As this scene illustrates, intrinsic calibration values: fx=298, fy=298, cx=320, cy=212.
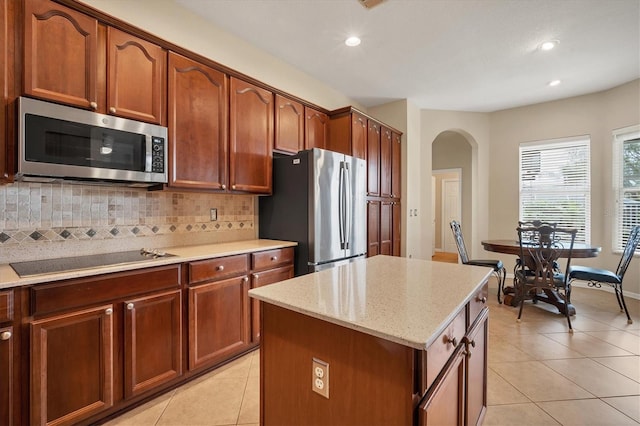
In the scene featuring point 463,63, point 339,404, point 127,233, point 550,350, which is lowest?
point 550,350

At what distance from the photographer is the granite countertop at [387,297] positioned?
852mm

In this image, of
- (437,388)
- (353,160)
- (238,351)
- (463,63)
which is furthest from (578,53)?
(238,351)

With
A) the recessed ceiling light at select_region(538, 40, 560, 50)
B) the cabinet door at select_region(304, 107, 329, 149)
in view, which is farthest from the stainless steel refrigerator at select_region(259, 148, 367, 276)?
the recessed ceiling light at select_region(538, 40, 560, 50)

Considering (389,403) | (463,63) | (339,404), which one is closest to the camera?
(389,403)

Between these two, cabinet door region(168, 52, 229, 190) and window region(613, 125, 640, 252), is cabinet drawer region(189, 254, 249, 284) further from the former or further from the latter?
window region(613, 125, 640, 252)

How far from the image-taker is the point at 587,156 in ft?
14.7

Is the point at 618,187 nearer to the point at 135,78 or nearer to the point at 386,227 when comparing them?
the point at 386,227

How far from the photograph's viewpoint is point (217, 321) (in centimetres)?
215

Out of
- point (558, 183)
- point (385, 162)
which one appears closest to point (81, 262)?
point (385, 162)

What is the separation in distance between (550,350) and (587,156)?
11.5 feet

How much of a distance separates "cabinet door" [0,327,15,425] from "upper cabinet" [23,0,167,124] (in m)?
1.19

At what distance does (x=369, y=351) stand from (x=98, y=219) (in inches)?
81.5

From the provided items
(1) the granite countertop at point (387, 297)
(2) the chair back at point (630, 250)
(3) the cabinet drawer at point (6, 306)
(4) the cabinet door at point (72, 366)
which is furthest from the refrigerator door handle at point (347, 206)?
(2) the chair back at point (630, 250)

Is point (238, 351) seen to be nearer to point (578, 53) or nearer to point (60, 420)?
point (60, 420)
